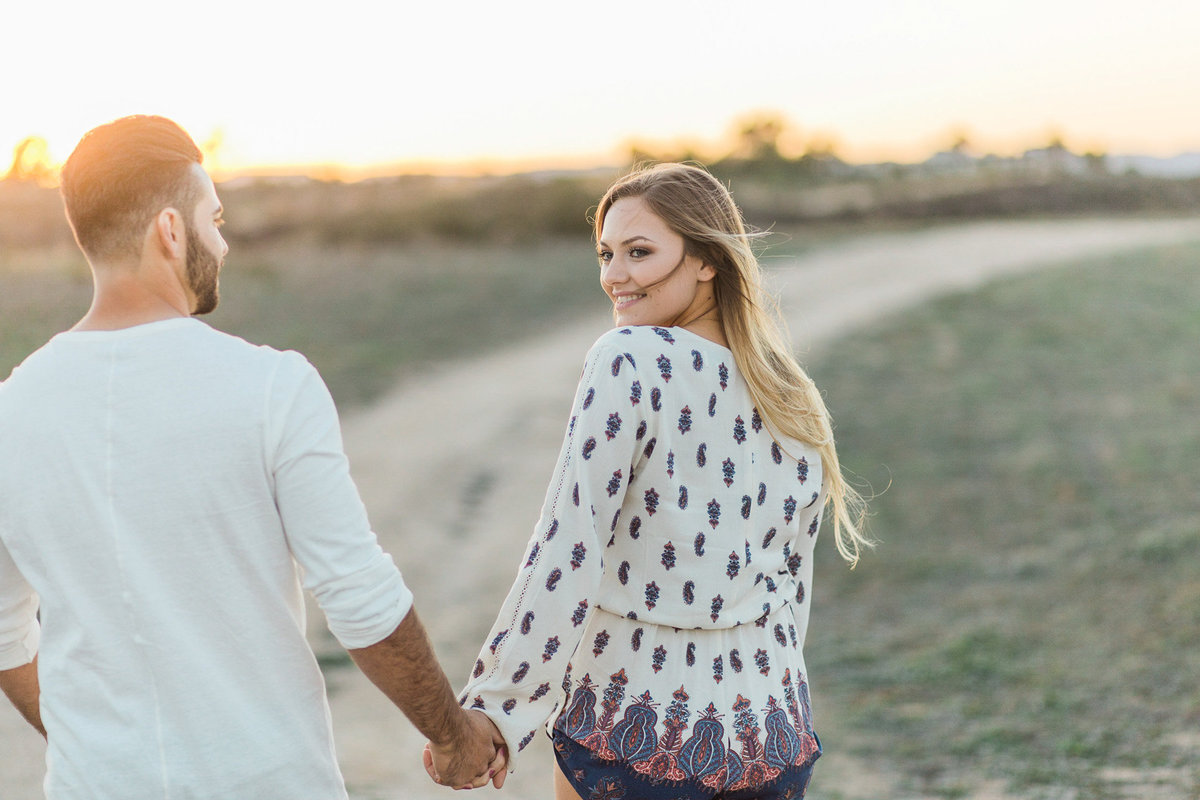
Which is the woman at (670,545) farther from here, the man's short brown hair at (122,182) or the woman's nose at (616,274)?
the man's short brown hair at (122,182)

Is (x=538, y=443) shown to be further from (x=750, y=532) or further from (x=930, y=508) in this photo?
(x=750, y=532)

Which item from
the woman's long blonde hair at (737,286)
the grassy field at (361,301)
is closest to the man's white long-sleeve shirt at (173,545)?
the woman's long blonde hair at (737,286)

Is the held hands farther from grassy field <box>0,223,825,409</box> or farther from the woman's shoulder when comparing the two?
grassy field <box>0,223,825,409</box>

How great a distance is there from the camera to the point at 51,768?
1.71m

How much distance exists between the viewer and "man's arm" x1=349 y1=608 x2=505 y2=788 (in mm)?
1797

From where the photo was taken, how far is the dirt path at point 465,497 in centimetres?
460

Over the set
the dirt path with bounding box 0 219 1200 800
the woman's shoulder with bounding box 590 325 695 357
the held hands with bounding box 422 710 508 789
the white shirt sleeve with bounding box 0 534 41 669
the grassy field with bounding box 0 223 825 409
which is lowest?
the dirt path with bounding box 0 219 1200 800

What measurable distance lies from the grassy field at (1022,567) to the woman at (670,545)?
291 centimetres

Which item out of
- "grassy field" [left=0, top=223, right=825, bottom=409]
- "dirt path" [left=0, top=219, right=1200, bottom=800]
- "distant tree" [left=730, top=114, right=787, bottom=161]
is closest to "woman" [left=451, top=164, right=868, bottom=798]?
"dirt path" [left=0, top=219, right=1200, bottom=800]

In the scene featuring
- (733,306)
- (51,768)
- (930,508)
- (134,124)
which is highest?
(134,124)

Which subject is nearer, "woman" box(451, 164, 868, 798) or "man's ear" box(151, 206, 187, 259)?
"man's ear" box(151, 206, 187, 259)

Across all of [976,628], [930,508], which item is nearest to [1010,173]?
[930,508]

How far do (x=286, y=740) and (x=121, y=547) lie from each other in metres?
0.40

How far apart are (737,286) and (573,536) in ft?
1.93
